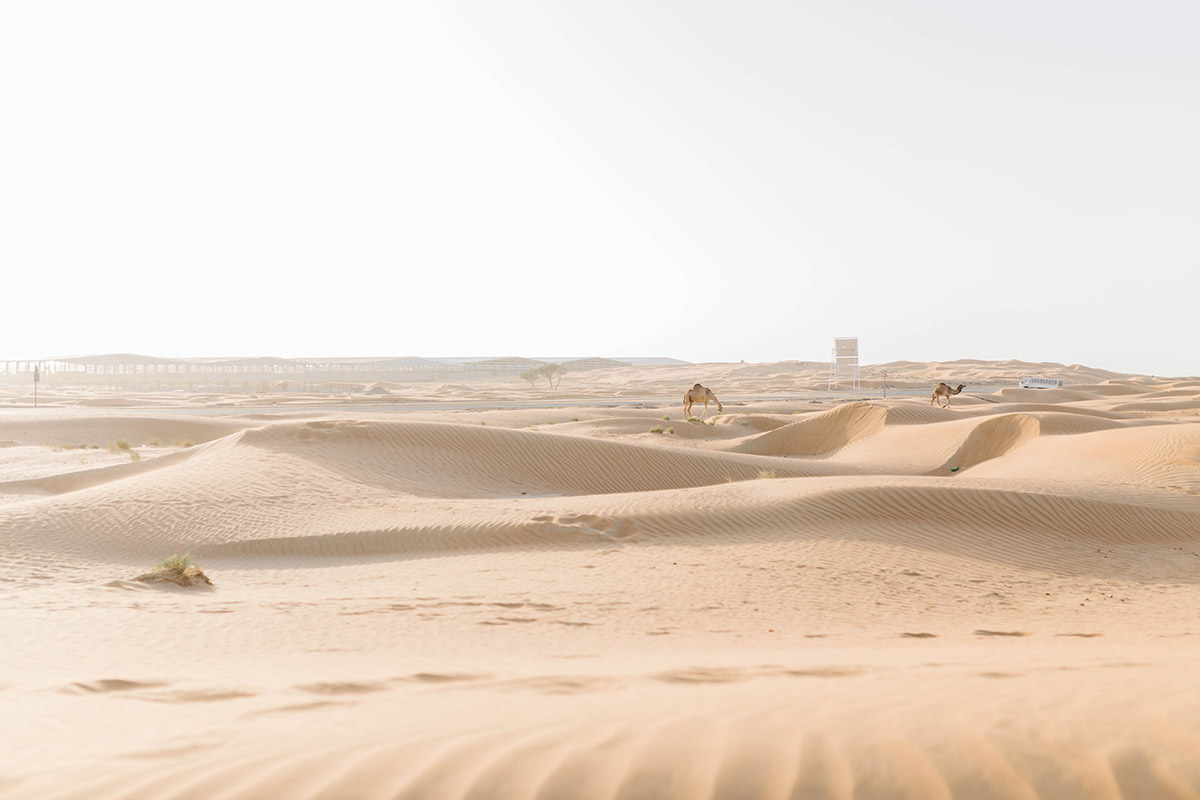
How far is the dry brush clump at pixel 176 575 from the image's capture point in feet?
27.3

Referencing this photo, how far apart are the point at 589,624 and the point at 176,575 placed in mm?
4414

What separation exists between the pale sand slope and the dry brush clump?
201mm

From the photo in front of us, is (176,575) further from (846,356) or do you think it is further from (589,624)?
(846,356)

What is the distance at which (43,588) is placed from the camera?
26.5 feet

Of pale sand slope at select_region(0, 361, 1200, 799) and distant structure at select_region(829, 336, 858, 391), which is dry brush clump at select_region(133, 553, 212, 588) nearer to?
pale sand slope at select_region(0, 361, 1200, 799)

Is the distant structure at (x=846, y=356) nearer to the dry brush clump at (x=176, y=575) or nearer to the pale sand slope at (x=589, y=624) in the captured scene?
the pale sand slope at (x=589, y=624)

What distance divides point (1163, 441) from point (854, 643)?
1460cm

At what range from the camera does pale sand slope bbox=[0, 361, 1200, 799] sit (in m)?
2.84

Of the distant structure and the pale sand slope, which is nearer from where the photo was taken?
the pale sand slope

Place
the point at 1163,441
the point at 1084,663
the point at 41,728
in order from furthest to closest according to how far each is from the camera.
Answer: the point at 1163,441, the point at 1084,663, the point at 41,728

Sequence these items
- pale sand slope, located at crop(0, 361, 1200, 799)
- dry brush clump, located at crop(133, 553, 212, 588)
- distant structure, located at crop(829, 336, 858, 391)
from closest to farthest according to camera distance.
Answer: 1. pale sand slope, located at crop(0, 361, 1200, 799)
2. dry brush clump, located at crop(133, 553, 212, 588)
3. distant structure, located at crop(829, 336, 858, 391)

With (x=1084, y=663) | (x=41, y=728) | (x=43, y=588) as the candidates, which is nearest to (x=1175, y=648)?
(x=1084, y=663)

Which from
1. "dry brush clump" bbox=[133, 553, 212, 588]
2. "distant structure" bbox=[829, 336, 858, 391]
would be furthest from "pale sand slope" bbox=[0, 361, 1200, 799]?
"distant structure" bbox=[829, 336, 858, 391]

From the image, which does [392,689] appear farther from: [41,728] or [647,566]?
[647,566]
